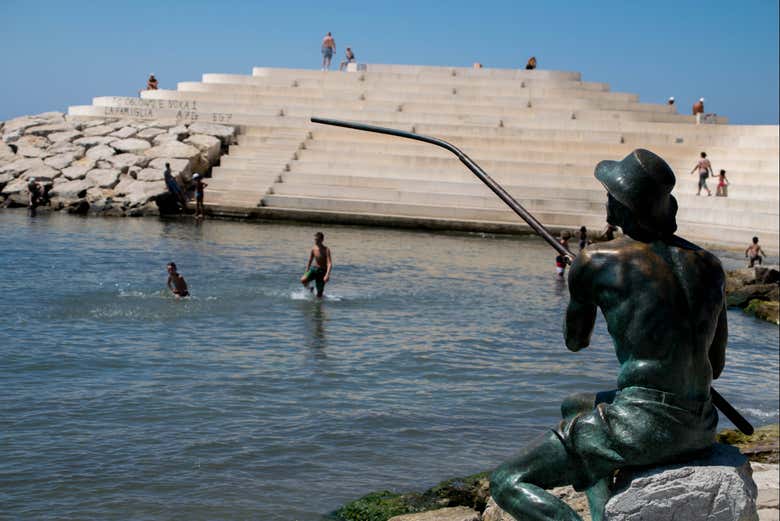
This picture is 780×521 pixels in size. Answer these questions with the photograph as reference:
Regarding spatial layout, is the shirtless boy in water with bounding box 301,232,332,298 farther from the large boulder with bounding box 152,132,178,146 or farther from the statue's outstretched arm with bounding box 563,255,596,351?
the large boulder with bounding box 152,132,178,146

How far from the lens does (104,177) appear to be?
2942 cm

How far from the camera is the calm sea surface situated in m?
7.29

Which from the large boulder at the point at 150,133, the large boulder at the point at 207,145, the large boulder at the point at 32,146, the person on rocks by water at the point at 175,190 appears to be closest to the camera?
the person on rocks by water at the point at 175,190

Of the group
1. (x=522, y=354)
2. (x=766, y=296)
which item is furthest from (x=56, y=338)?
(x=766, y=296)

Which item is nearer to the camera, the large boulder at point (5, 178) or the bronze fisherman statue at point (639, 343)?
the bronze fisherman statue at point (639, 343)

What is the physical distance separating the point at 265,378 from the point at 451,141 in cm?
2184

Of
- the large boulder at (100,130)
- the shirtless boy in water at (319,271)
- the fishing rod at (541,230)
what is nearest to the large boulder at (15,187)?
the large boulder at (100,130)

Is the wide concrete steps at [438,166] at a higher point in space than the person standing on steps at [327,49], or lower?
lower

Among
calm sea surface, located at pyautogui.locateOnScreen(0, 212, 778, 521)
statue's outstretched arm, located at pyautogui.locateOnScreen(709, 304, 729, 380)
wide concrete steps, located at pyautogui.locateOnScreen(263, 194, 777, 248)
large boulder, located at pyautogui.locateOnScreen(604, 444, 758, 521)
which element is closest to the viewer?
large boulder, located at pyautogui.locateOnScreen(604, 444, 758, 521)

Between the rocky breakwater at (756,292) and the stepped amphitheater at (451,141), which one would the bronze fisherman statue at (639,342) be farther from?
the stepped amphitheater at (451,141)

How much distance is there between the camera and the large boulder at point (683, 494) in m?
3.59

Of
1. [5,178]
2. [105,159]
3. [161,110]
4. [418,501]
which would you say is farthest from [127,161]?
[418,501]

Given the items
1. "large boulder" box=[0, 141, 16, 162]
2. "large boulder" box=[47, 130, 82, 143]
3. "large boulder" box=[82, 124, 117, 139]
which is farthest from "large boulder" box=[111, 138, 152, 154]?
"large boulder" box=[0, 141, 16, 162]

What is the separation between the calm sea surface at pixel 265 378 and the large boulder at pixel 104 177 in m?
9.60
